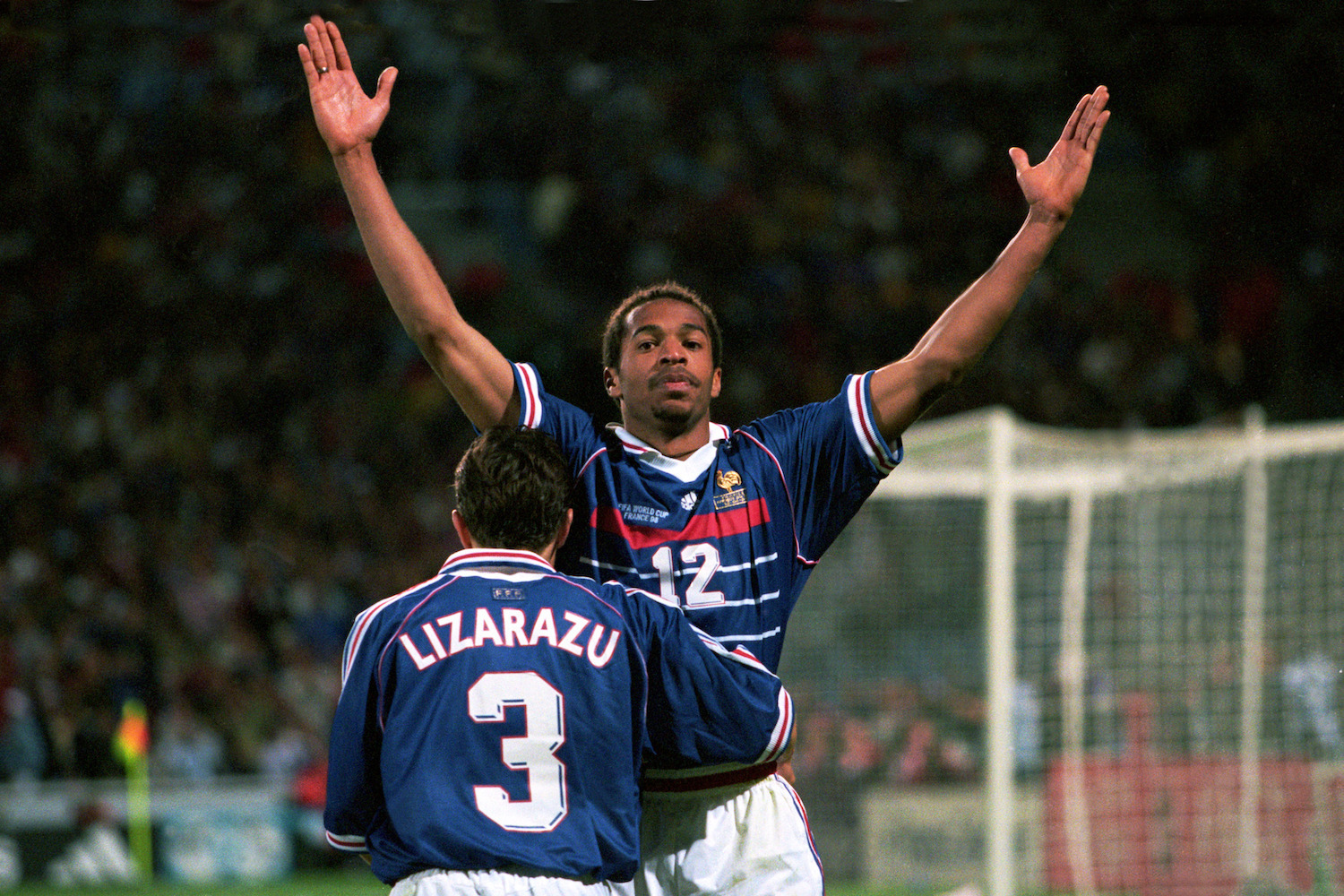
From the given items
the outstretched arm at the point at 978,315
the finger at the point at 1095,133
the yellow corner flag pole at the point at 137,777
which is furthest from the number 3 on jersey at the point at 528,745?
the yellow corner flag pole at the point at 137,777

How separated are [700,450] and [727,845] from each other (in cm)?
93

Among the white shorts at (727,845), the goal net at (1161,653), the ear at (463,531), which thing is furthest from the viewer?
the goal net at (1161,653)

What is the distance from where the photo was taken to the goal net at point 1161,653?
739 centimetres

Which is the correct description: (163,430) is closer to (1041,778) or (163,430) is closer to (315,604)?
(315,604)

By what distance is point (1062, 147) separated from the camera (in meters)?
3.53

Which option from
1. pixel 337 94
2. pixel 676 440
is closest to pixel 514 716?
pixel 676 440

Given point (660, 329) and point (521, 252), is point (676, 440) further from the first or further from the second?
point (521, 252)

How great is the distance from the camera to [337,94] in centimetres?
336

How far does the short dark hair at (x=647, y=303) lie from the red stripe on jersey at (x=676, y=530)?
0.40 metres

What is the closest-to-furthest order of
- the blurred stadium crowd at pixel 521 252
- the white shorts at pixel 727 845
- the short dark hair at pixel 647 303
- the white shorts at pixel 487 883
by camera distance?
1. the white shorts at pixel 487 883
2. the white shorts at pixel 727 845
3. the short dark hair at pixel 647 303
4. the blurred stadium crowd at pixel 521 252

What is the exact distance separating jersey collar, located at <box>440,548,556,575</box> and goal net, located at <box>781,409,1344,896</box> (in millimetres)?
4869

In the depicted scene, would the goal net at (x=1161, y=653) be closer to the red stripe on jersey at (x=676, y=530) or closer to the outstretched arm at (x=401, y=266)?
the red stripe on jersey at (x=676, y=530)

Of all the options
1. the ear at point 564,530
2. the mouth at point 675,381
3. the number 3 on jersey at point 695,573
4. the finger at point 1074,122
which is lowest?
the number 3 on jersey at point 695,573

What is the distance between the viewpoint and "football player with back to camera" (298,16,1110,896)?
318 cm
